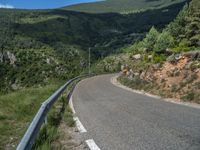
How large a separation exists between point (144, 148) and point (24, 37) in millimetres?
160129

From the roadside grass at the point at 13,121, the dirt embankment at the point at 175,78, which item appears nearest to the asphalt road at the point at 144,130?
the roadside grass at the point at 13,121

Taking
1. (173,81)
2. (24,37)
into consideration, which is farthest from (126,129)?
(24,37)

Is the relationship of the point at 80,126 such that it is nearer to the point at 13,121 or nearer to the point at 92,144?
the point at 13,121

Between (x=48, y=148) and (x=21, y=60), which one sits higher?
(x=48, y=148)

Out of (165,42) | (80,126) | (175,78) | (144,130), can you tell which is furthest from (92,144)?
(165,42)

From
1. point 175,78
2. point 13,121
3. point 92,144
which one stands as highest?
point 92,144

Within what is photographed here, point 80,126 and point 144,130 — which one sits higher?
point 144,130

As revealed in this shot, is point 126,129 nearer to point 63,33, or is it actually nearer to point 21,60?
point 21,60

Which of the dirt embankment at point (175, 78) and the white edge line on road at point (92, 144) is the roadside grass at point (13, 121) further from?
the dirt embankment at point (175, 78)

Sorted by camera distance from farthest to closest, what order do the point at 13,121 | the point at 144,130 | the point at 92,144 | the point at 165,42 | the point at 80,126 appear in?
the point at 165,42 → the point at 13,121 → the point at 80,126 → the point at 144,130 → the point at 92,144

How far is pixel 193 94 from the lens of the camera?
17.1m

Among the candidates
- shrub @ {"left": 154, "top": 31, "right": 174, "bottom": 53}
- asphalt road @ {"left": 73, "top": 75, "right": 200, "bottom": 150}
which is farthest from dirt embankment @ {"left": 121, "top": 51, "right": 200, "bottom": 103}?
shrub @ {"left": 154, "top": 31, "right": 174, "bottom": 53}

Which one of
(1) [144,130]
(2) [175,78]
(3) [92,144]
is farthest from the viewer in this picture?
(2) [175,78]

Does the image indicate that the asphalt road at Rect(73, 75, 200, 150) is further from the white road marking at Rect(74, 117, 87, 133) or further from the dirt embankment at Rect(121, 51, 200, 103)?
the dirt embankment at Rect(121, 51, 200, 103)
